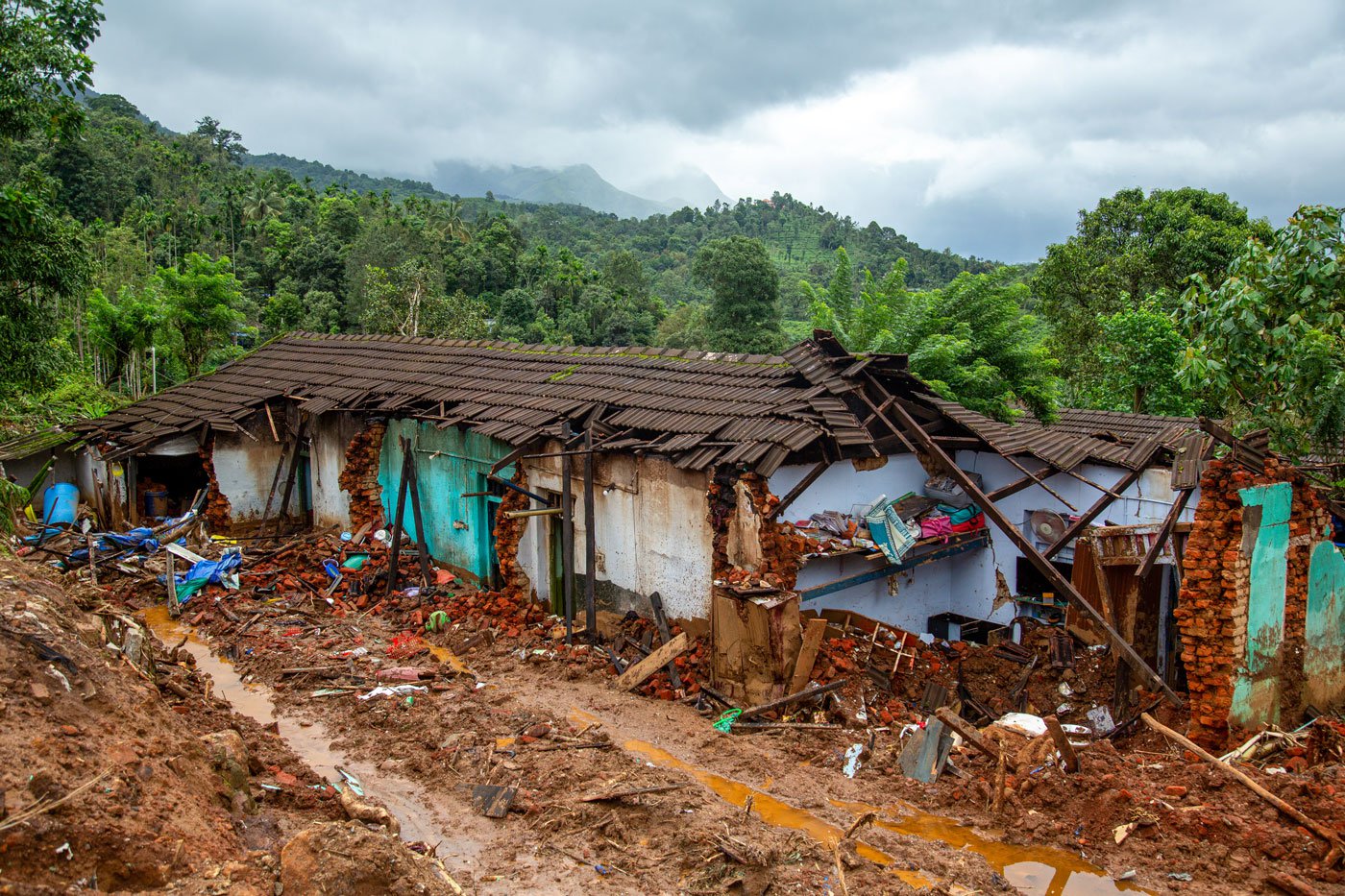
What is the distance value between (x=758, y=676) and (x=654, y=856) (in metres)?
3.37

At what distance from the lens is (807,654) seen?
9.52 m

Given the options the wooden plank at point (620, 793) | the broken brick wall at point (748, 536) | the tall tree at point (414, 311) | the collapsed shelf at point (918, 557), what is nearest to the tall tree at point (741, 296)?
the tall tree at point (414, 311)

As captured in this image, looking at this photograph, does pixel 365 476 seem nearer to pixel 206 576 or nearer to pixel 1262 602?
pixel 206 576

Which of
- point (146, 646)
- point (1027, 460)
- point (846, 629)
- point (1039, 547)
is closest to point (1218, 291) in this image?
point (1027, 460)

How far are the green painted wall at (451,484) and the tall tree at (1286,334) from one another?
9.04 metres

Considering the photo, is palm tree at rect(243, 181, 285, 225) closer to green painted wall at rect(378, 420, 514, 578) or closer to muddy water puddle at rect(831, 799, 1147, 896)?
green painted wall at rect(378, 420, 514, 578)

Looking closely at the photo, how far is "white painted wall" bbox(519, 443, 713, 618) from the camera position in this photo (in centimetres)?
1053

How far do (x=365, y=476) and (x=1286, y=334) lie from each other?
45.3 ft

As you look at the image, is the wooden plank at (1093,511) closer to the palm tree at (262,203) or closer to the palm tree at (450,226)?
the palm tree at (450,226)

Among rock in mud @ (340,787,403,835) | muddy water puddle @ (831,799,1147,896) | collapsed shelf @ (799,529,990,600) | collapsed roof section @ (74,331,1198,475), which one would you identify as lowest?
muddy water puddle @ (831,799,1147,896)

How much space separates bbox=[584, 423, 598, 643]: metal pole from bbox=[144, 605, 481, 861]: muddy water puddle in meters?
3.57

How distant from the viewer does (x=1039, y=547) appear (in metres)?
12.7

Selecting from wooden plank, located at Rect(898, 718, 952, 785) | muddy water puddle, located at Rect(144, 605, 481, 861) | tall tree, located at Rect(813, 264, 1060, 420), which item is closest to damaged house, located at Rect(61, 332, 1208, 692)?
wooden plank, located at Rect(898, 718, 952, 785)

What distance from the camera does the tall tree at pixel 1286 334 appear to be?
29.6 ft
